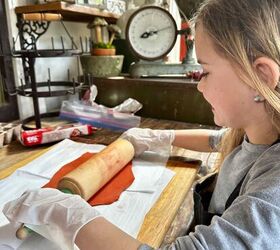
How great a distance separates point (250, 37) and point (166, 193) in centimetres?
36

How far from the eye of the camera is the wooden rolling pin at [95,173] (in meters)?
0.56

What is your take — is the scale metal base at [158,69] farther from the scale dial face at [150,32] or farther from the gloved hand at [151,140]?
the gloved hand at [151,140]

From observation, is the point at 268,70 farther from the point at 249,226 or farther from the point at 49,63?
the point at 49,63

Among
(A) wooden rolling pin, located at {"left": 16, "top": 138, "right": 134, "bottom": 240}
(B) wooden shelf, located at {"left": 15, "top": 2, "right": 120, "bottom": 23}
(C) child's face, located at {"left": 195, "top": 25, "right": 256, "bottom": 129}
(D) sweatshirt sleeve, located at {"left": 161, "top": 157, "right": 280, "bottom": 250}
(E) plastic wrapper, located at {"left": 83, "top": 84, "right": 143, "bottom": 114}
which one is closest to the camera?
(D) sweatshirt sleeve, located at {"left": 161, "top": 157, "right": 280, "bottom": 250}

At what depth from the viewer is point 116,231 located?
0.43 meters

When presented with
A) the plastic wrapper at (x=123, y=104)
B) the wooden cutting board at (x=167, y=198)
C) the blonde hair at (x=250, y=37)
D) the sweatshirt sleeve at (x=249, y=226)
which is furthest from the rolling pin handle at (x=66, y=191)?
the plastic wrapper at (x=123, y=104)

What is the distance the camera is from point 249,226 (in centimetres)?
35

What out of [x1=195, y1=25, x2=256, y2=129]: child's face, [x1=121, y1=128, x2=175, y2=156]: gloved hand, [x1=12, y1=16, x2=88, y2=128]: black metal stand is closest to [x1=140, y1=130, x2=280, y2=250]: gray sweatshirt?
[x1=195, y1=25, x2=256, y2=129]: child's face

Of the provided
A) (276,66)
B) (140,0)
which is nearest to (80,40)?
(140,0)

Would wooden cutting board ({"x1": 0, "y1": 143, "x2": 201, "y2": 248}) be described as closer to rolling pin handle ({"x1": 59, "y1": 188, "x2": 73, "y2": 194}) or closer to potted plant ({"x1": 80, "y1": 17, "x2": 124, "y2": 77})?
rolling pin handle ({"x1": 59, "y1": 188, "x2": 73, "y2": 194})

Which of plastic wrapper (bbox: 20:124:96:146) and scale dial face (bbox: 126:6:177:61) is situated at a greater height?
scale dial face (bbox: 126:6:177:61)

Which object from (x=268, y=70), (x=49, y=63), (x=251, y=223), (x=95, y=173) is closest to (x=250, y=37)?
(x=268, y=70)

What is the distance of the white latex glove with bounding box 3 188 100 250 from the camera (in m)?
0.44

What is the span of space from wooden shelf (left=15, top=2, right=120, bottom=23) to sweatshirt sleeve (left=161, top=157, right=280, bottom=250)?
967 millimetres
